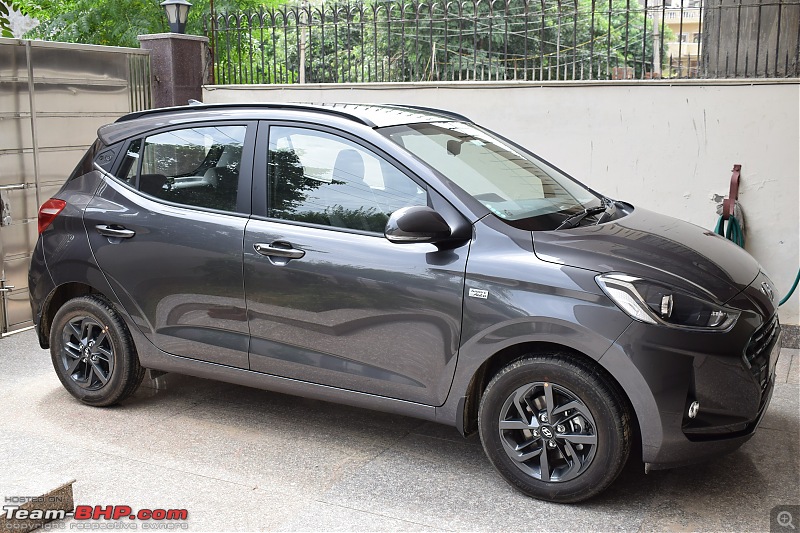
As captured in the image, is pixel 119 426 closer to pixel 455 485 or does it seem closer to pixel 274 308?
pixel 274 308

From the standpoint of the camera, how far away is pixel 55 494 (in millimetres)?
3959

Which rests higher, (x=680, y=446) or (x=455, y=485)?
(x=680, y=446)

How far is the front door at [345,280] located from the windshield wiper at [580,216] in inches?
22.6

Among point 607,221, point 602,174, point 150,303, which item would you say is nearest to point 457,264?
point 607,221

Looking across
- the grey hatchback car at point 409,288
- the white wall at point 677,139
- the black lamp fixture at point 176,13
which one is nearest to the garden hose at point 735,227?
the white wall at point 677,139

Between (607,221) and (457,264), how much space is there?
37.2 inches

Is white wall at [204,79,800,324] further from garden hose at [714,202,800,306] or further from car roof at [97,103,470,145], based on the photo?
car roof at [97,103,470,145]

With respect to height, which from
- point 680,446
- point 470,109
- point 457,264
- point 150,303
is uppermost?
point 470,109

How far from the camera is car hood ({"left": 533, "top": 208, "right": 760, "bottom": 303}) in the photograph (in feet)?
12.9

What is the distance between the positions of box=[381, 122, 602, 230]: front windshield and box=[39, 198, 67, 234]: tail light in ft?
7.42

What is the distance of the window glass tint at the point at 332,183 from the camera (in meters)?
4.45

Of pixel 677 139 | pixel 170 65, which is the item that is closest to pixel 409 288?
pixel 677 139

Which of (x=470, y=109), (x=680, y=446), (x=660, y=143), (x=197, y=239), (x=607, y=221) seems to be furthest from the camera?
(x=470, y=109)

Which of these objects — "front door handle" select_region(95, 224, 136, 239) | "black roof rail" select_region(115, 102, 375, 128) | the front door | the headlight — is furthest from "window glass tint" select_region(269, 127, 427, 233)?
the headlight
